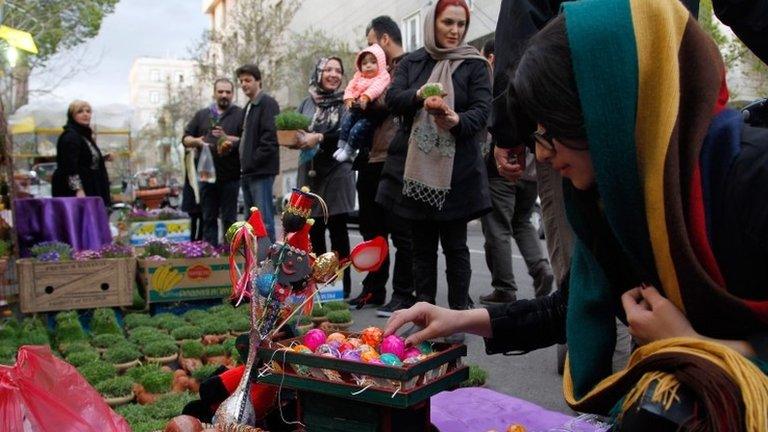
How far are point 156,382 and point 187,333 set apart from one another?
1.14 m

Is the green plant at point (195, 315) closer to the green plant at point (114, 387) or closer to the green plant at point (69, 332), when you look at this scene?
the green plant at point (69, 332)

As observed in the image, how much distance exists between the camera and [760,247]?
1394 millimetres

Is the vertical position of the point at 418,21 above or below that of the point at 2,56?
above

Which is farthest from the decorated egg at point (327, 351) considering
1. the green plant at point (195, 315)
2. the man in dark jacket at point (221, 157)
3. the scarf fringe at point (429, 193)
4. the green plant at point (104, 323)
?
the man in dark jacket at point (221, 157)

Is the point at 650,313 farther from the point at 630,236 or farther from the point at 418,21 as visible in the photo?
the point at 418,21

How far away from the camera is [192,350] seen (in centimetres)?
409

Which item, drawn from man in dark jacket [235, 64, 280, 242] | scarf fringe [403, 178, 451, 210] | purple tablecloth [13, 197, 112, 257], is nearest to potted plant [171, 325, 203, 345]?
scarf fringe [403, 178, 451, 210]

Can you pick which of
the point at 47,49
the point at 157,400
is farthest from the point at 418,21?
the point at 157,400

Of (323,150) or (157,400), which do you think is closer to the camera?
(157,400)

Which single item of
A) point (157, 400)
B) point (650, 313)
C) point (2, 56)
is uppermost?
point (2, 56)

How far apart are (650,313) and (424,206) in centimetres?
271

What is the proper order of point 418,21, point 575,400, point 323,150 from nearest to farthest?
point 575,400 → point 323,150 → point 418,21

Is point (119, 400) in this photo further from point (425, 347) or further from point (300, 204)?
point (425, 347)

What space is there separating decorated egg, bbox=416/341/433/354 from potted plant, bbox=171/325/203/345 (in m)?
2.61
